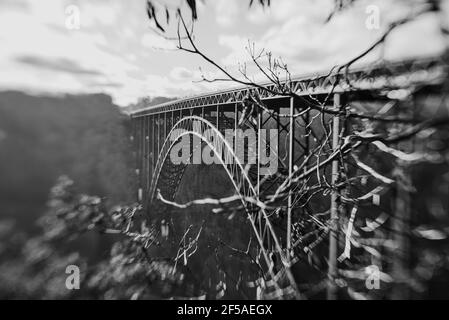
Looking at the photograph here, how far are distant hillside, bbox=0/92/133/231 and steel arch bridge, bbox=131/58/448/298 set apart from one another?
15.9 meters

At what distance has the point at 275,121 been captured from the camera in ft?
36.3

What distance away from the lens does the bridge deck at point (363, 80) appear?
5.03 ft

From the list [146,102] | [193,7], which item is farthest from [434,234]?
[146,102]

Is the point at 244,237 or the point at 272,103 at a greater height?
the point at 272,103

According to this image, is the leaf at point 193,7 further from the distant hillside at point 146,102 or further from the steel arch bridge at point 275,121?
the distant hillside at point 146,102

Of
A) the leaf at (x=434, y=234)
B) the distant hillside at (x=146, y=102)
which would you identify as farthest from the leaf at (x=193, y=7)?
the distant hillside at (x=146, y=102)

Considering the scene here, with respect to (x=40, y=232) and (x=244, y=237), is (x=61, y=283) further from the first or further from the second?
(x=244, y=237)

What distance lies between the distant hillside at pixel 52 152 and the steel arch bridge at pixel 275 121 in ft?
52.2

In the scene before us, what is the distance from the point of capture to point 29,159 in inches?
1468

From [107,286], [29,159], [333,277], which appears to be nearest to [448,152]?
[333,277]

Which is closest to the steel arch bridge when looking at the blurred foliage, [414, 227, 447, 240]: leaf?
[414, 227, 447, 240]: leaf

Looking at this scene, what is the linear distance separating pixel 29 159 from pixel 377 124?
146 feet

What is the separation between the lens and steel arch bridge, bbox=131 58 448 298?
2041 millimetres
